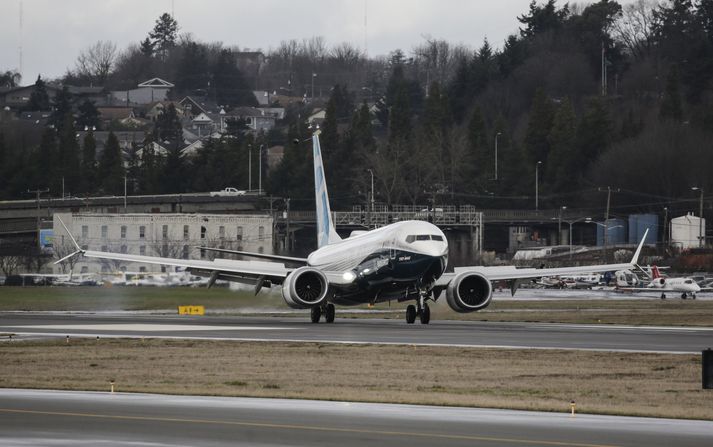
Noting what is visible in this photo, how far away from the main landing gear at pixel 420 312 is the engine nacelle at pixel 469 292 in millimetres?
913

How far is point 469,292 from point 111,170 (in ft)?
442

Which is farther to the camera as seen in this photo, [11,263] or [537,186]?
[537,186]

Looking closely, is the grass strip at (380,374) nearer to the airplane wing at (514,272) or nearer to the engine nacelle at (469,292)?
the engine nacelle at (469,292)

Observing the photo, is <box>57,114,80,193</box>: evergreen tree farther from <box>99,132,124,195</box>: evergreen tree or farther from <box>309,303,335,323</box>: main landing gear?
<box>309,303,335,323</box>: main landing gear

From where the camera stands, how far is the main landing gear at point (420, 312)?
184ft

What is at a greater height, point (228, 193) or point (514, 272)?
point (228, 193)

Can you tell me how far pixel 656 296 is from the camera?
99938 millimetres

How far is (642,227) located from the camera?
151500mm

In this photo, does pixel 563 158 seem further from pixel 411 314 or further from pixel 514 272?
pixel 411 314

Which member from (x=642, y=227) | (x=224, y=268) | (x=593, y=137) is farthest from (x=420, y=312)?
(x=593, y=137)

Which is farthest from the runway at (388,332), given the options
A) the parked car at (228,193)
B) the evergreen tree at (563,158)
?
the evergreen tree at (563,158)

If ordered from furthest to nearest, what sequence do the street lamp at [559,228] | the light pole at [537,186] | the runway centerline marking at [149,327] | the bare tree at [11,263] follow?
the light pole at [537,186], the street lamp at [559,228], the bare tree at [11,263], the runway centerline marking at [149,327]

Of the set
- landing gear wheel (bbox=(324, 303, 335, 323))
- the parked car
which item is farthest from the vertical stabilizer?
the parked car

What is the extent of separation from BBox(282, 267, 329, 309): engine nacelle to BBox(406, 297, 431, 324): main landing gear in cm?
337
